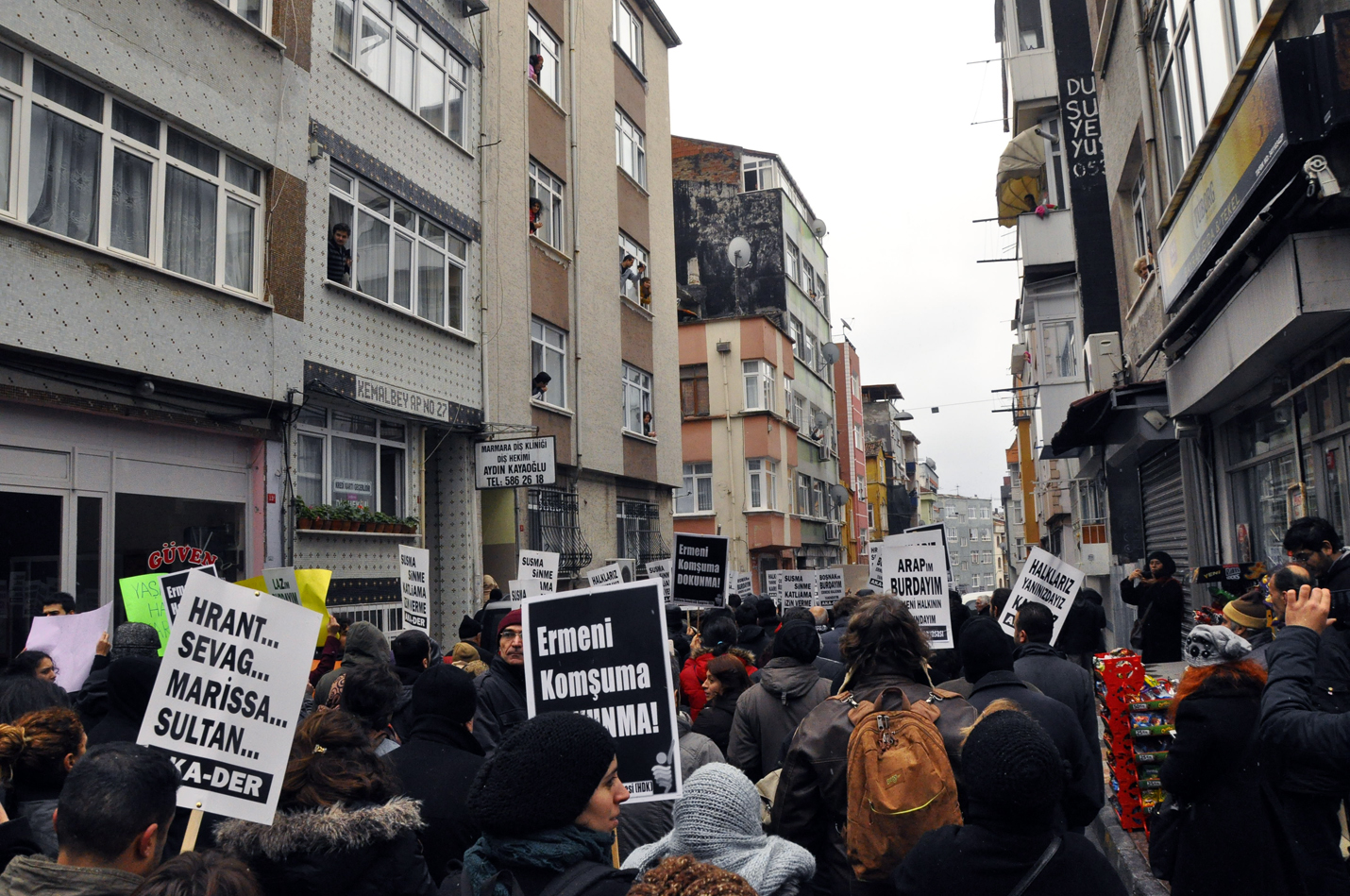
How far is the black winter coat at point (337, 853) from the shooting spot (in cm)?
333

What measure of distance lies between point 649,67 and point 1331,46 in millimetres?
22372

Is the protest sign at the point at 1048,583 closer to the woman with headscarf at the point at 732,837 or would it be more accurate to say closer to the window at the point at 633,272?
the woman with headscarf at the point at 732,837

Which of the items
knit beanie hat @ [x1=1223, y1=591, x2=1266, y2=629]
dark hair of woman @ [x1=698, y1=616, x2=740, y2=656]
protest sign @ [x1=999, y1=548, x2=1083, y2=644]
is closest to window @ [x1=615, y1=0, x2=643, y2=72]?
protest sign @ [x1=999, y1=548, x2=1083, y2=644]

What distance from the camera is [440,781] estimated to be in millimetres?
4441

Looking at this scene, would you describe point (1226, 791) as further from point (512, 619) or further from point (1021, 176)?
point (1021, 176)

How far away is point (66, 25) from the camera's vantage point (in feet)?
34.0

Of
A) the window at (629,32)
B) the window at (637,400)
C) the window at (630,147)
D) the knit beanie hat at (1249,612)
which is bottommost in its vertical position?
the knit beanie hat at (1249,612)

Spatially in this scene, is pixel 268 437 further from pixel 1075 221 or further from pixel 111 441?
pixel 1075 221

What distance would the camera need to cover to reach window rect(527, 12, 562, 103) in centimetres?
2089

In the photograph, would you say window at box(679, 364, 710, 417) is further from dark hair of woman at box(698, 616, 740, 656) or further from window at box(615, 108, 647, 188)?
dark hair of woman at box(698, 616, 740, 656)

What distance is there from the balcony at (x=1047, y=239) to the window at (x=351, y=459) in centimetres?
1493

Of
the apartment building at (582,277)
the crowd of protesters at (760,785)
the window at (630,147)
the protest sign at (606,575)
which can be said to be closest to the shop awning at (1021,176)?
the apartment building at (582,277)

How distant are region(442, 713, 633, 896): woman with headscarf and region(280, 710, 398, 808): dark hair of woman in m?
0.88

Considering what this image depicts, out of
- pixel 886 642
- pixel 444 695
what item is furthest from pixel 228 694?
pixel 886 642
